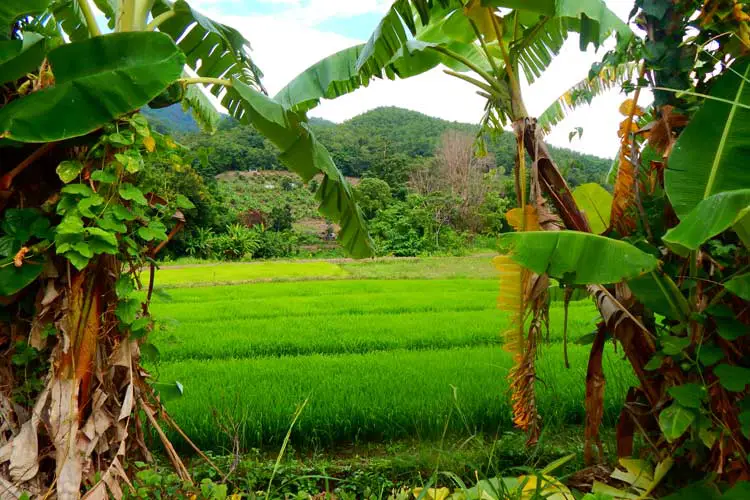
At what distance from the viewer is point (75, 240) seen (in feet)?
5.22

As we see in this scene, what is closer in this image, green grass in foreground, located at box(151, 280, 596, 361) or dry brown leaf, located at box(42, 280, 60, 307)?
dry brown leaf, located at box(42, 280, 60, 307)

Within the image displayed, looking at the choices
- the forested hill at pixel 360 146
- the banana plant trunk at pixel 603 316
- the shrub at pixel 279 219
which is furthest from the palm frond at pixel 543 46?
the forested hill at pixel 360 146

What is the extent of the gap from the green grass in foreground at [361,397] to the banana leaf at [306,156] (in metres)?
0.81

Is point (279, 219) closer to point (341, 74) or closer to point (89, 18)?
point (341, 74)

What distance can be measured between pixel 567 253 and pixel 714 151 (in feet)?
1.72

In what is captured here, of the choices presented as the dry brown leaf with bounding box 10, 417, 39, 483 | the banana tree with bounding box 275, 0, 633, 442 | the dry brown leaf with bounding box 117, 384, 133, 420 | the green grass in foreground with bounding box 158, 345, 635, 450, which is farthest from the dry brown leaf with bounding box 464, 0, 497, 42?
the dry brown leaf with bounding box 10, 417, 39, 483

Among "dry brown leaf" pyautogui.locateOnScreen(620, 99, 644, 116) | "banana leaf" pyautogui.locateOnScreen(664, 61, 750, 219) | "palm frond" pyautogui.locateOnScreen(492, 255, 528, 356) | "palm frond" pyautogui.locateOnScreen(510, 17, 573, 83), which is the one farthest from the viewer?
"palm frond" pyautogui.locateOnScreen(510, 17, 573, 83)

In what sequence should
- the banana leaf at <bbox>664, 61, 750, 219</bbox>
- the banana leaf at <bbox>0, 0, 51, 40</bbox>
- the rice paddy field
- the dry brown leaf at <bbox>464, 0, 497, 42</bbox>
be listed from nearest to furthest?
the banana leaf at <bbox>0, 0, 51, 40</bbox>
the banana leaf at <bbox>664, 61, 750, 219</bbox>
the dry brown leaf at <bbox>464, 0, 497, 42</bbox>
the rice paddy field

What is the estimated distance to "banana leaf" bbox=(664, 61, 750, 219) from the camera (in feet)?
5.19

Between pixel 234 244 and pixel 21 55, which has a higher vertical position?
pixel 21 55

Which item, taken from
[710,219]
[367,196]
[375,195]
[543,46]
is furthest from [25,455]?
[375,195]

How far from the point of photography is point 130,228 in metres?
1.83

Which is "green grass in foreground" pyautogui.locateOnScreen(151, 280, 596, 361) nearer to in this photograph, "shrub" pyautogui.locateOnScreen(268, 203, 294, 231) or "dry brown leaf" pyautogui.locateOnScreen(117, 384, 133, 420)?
"dry brown leaf" pyautogui.locateOnScreen(117, 384, 133, 420)

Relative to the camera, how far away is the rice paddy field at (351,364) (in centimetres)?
267
